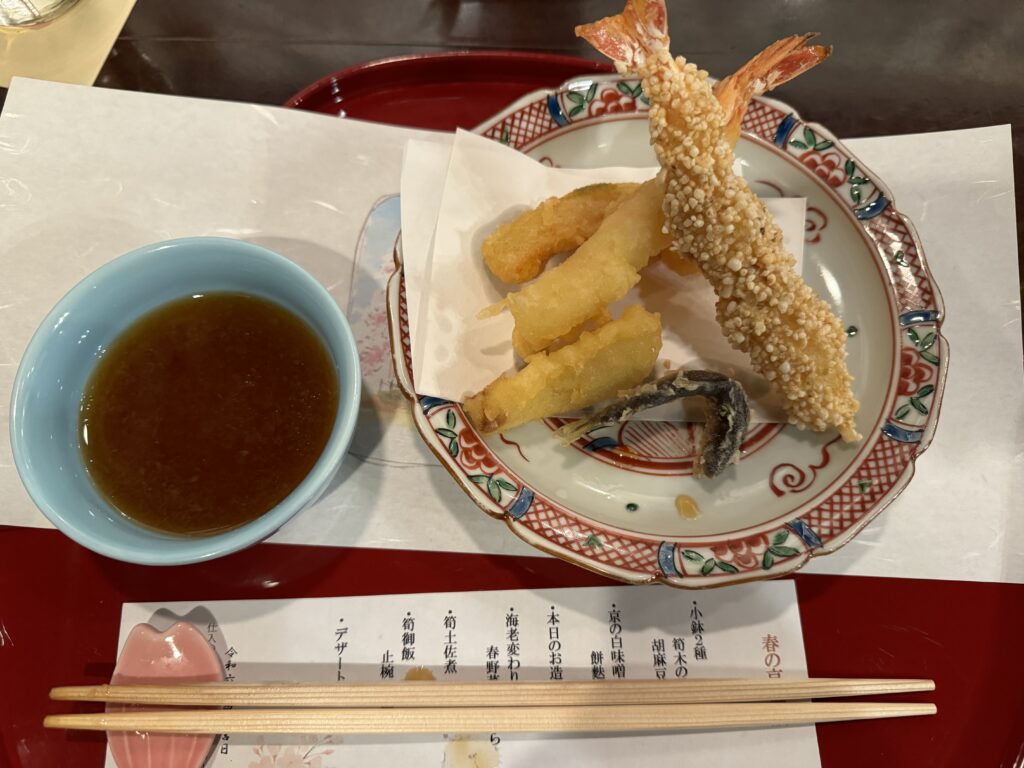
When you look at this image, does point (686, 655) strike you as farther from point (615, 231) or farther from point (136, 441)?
point (136, 441)

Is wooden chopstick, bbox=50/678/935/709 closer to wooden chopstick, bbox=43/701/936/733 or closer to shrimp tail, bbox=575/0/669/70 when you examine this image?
wooden chopstick, bbox=43/701/936/733

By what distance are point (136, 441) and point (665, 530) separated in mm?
1034

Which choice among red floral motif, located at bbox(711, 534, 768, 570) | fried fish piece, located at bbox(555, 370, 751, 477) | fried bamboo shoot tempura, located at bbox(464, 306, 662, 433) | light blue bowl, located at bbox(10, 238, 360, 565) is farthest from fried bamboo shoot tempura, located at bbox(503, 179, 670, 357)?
red floral motif, located at bbox(711, 534, 768, 570)

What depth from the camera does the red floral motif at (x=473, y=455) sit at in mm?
1169

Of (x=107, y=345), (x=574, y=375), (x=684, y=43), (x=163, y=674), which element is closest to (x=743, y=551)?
(x=574, y=375)

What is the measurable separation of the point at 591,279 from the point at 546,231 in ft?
0.54

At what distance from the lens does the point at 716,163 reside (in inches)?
47.1

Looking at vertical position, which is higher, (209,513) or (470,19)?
(470,19)

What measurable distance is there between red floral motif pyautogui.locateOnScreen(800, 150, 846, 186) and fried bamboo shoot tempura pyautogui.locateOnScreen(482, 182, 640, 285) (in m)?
0.42

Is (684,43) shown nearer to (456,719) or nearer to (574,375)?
(574,375)

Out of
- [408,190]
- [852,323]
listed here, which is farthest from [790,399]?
[408,190]

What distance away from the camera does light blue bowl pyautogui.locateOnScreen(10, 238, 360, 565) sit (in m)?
0.98

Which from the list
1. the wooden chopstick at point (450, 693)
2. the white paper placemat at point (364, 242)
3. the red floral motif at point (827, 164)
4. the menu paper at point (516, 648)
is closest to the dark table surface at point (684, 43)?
the white paper placemat at point (364, 242)

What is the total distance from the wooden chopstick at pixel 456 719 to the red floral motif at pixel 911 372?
2.14 feet
